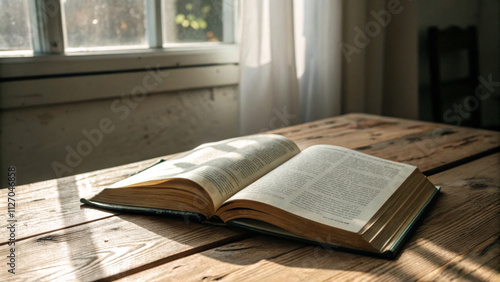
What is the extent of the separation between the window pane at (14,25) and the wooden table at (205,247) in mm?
828

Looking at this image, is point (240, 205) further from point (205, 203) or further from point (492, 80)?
point (492, 80)

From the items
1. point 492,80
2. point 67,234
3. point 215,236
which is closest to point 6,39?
point 67,234

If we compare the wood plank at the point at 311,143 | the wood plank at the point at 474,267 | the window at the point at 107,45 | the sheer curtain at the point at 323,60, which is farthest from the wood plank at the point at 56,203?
the sheer curtain at the point at 323,60

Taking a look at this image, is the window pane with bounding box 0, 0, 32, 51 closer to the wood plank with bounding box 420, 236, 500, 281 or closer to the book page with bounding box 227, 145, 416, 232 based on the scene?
the book page with bounding box 227, 145, 416, 232

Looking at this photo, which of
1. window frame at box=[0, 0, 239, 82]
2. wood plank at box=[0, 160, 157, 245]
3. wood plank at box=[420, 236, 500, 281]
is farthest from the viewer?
window frame at box=[0, 0, 239, 82]

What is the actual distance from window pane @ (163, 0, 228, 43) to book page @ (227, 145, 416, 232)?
1.18 meters

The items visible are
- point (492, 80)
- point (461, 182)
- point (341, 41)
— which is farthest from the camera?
point (492, 80)

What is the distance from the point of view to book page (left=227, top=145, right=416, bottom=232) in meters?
0.65

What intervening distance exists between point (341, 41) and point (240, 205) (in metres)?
1.63

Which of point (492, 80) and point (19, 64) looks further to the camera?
point (492, 80)

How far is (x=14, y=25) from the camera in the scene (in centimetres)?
152

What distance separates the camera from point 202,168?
0.75 meters

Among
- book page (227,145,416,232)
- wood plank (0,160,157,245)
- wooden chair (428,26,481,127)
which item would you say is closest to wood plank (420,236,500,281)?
book page (227,145,416,232)

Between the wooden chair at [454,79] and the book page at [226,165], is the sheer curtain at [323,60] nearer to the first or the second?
the wooden chair at [454,79]
